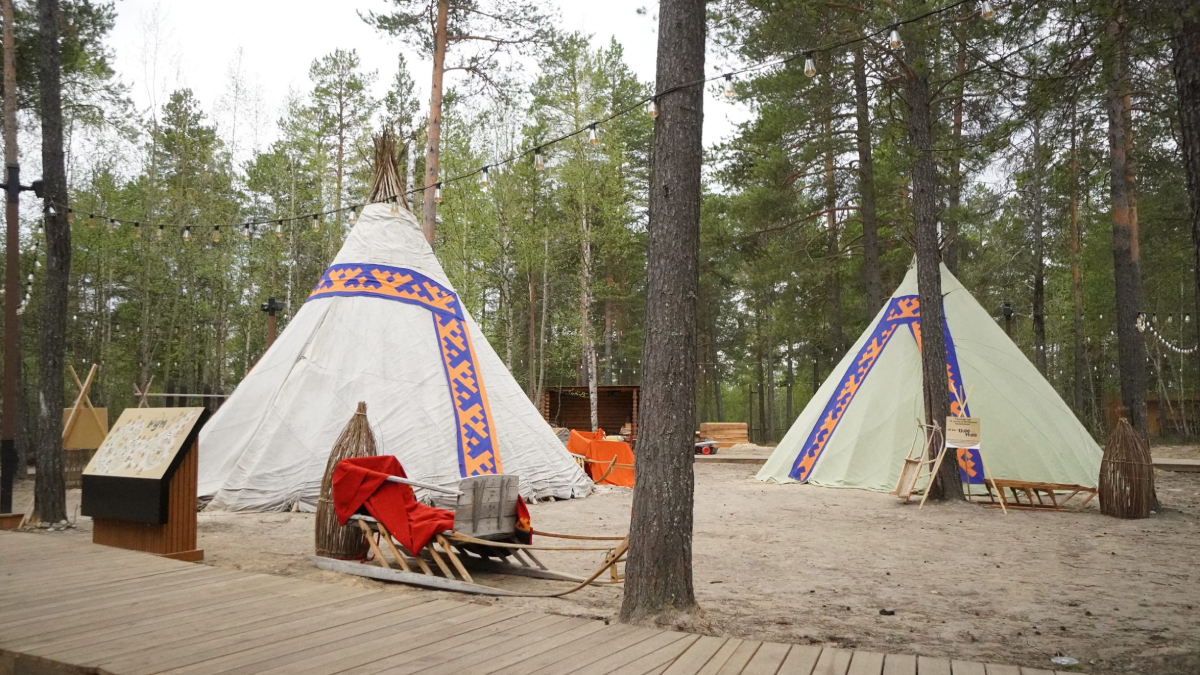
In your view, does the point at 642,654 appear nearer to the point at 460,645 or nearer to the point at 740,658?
the point at 740,658

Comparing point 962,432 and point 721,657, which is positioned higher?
point 962,432

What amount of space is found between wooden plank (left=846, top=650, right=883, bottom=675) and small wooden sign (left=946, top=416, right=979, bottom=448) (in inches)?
272

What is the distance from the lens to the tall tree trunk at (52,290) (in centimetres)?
757

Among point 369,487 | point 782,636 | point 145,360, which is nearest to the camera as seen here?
point 782,636

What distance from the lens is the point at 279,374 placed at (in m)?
9.77

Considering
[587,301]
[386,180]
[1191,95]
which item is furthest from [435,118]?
[1191,95]

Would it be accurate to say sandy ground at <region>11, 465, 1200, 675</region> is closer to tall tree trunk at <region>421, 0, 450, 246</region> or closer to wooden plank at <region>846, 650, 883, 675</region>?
wooden plank at <region>846, 650, 883, 675</region>

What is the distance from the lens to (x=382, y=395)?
964 cm

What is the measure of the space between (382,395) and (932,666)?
7.85 meters

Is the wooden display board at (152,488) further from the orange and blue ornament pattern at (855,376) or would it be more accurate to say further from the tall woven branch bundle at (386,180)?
the orange and blue ornament pattern at (855,376)

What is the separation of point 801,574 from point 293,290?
19.6 meters

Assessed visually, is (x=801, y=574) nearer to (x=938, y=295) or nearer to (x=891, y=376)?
(x=938, y=295)

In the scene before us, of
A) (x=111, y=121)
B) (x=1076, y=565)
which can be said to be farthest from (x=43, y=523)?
(x=111, y=121)

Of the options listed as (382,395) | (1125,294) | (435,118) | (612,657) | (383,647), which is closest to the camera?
A: (612,657)
